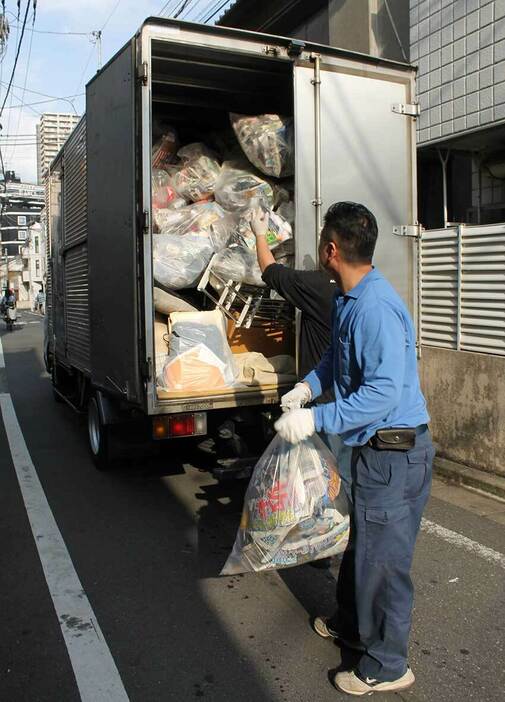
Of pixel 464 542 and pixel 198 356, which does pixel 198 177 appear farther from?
pixel 464 542

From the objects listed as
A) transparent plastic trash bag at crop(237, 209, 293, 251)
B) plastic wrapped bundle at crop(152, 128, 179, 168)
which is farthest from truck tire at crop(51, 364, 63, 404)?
transparent plastic trash bag at crop(237, 209, 293, 251)

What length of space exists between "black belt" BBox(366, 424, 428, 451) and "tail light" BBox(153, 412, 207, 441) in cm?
215

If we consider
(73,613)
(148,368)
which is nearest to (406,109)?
(148,368)

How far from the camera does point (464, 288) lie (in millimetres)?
6035

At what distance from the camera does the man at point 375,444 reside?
2471 millimetres

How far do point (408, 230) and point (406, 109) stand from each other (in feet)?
3.04

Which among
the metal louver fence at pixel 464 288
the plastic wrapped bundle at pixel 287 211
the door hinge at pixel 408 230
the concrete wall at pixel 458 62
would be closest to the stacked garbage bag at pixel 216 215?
the plastic wrapped bundle at pixel 287 211

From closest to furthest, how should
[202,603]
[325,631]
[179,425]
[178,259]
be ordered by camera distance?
[325,631] → [202,603] → [179,425] → [178,259]

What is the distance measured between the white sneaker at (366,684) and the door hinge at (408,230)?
3.29 m

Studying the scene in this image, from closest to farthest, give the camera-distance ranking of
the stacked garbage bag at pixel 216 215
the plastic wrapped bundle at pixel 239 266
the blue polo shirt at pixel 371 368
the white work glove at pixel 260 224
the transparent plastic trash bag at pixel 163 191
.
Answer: the blue polo shirt at pixel 371 368 < the white work glove at pixel 260 224 < the stacked garbage bag at pixel 216 215 < the plastic wrapped bundle at pixel 239 266 < the transparent plastic trash bag at pixel 163 191

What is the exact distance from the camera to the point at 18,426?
8.15 metres

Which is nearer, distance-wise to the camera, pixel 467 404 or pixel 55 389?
pixel 467 404

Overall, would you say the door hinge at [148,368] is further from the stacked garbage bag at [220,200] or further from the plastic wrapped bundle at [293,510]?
the plastic wrapped bundle at [293,510]

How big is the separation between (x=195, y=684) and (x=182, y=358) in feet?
7.75
